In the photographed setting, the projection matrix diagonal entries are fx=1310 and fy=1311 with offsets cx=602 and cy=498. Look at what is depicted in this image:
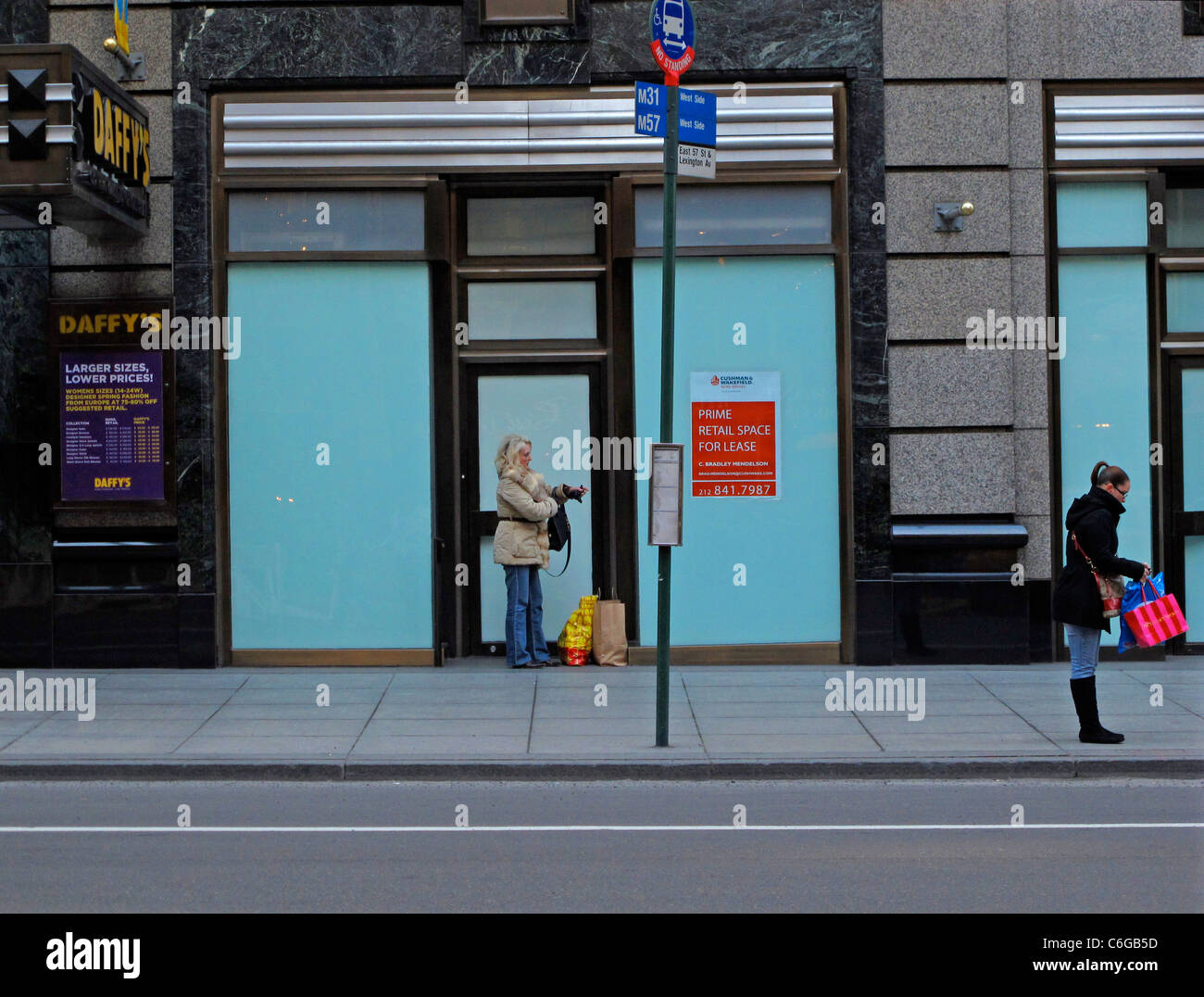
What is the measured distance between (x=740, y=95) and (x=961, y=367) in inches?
123

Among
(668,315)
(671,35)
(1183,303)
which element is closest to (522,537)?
(668,315)

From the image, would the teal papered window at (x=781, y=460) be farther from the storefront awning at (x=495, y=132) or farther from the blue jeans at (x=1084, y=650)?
the blue jeans at (x=1084, y=650)

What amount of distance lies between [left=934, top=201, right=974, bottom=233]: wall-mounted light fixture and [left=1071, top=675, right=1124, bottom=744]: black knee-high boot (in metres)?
4.63

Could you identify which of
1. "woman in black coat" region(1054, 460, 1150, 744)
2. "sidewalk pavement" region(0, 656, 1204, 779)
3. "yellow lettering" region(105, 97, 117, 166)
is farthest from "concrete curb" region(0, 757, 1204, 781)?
"yellow lettering" region(105, 97, 117, 166)

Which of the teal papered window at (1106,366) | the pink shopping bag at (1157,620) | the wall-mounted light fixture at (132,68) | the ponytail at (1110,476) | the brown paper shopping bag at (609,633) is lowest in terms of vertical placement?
the brown paper shopping bag at (609,633)

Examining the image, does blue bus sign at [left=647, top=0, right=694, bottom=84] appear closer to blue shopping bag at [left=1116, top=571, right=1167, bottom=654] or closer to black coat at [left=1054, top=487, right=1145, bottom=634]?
black coat at [left=1054, top=487, right=1145, bottom=634]

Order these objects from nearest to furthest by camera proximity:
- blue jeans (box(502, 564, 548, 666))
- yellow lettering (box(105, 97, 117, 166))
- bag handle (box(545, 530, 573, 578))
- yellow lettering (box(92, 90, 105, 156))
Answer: yellow lettering (box(92, 90, 105, 156)), yellow lettering (box(105, 97, 117, 166)), blue jeans (box(502, 564, 548, 666)), bag handle (box(545, 530, 573, 578))

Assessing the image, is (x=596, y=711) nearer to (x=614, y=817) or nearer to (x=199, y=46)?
(x=614, y=817)

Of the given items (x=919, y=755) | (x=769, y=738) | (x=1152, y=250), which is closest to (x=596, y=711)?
(x=769, y=738)

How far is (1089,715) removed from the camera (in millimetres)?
8570

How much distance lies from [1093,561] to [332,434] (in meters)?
6.55

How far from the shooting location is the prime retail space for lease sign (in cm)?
1175

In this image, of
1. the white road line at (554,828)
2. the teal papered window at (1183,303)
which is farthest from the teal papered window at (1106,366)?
the white road line at (554,828)

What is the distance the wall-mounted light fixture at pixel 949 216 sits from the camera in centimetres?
1155
